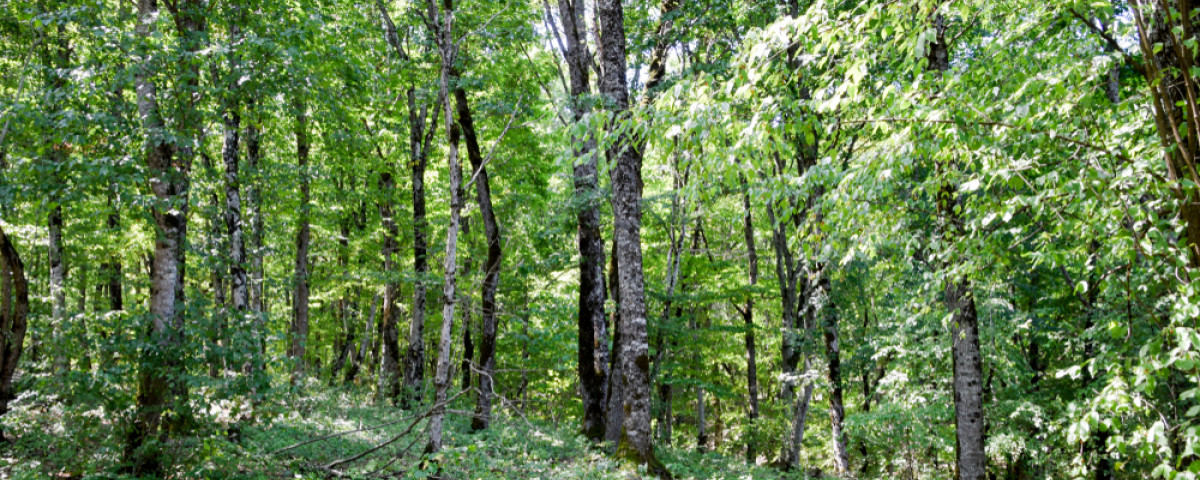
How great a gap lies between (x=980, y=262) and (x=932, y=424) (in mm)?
12418

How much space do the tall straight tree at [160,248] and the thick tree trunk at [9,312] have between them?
1.38 meters

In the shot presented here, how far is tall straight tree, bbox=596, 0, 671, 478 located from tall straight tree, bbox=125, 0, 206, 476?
5.04 meters

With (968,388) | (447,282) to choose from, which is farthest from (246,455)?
(968,388)

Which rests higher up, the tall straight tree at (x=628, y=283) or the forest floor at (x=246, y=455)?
the tall straight tree at (x=628, y=283)

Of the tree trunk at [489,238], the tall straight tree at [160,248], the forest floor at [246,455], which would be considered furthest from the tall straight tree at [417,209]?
the tall straight tree at [160,248]

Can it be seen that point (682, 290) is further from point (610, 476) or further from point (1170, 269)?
point (1170, 269)

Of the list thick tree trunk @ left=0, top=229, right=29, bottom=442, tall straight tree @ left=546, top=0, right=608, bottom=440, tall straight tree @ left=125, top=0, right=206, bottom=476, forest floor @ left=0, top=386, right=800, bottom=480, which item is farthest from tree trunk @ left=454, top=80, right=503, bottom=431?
thick tree trunk @ left=0, top=229, right=29, bottom=442

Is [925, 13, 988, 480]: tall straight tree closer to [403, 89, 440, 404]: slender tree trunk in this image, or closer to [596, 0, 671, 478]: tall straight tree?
[596, 0, 671, 478]: tall straight tree

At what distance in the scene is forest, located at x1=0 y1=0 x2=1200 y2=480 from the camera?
12.9 ft

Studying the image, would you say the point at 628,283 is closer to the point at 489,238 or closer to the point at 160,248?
the point at 489,238

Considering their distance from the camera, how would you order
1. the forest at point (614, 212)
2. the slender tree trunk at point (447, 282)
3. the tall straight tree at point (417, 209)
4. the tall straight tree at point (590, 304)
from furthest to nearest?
the tall straight tree at point (417, 209) < the tall straight tree at point (590, 304) < the slender tree trunk at point (447, 282) < the forest at point (614, 212)

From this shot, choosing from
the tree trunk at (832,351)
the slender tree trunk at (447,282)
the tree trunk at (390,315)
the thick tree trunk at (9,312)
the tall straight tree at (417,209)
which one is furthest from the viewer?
the tree trunk at (390,315)

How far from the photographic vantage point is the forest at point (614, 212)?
3945 mm

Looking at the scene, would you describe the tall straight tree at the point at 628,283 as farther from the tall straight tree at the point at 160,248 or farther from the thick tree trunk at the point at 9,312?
the thick tree trunk at the point at 9,312
